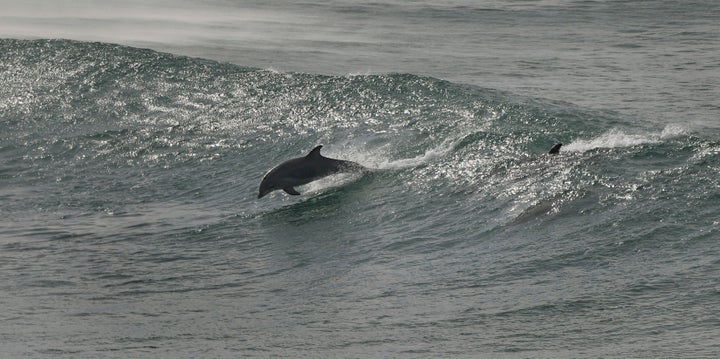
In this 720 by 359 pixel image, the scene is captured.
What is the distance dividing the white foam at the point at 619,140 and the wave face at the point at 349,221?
0.32 feet

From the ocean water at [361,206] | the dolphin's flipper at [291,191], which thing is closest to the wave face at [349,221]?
the ocean water at [361,206]

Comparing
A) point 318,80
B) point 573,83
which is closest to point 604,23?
point 573,83

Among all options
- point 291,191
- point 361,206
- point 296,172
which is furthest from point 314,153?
point 361,206

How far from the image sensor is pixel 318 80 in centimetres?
3116

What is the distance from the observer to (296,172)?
22.5 m

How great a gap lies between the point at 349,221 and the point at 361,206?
36.0 inches

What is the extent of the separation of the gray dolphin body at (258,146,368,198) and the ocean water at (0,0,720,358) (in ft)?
1.22

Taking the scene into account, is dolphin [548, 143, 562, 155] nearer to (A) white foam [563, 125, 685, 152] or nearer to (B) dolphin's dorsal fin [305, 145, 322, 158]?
(A) white foam [563, 125, 685, 152]

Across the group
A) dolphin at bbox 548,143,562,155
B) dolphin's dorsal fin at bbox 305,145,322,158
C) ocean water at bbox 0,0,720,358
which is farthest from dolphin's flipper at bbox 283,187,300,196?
dolphin at bbox 548,143,562,155

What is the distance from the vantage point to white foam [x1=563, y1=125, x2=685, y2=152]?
78.4 ft

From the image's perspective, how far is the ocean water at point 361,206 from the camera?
50.6 feet

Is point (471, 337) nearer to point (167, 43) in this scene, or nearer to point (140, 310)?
point (140, 310)

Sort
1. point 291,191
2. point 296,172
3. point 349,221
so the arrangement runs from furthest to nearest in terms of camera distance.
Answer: point 296,172
point 291,191
point 349,221

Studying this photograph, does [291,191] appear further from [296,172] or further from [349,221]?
[349,221]
